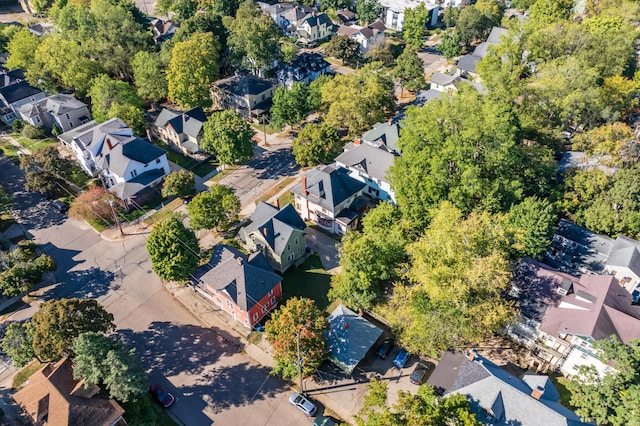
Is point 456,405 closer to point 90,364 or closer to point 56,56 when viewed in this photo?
point 90,364

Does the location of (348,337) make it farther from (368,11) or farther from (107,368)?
(368,11)

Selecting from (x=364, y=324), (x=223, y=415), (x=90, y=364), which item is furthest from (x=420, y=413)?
(x=90, y=364)

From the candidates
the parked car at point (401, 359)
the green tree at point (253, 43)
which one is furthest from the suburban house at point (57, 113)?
the parked car at point (401, 359)

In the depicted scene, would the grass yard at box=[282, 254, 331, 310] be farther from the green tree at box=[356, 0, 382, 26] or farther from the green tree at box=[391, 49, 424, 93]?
the green tree at box=[356, 0, 382, 26]

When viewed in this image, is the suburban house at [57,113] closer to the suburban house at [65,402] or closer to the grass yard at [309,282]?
the suburban house at [65,402]

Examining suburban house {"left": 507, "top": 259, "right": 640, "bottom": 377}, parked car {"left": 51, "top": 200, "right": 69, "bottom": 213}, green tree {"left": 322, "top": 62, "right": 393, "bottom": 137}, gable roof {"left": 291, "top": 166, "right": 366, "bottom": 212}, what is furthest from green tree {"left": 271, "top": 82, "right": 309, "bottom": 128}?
suburban house {"left": 507, "top": 259, "right": 640, "bottom": 377}

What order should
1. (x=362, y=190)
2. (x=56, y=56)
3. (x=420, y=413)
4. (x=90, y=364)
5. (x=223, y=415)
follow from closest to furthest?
1. (x=420, y=413)
2. (x=90, y=364)
3. (x=223, y=415)
4. (x=362, y=190)
5. (x=56, y=56)

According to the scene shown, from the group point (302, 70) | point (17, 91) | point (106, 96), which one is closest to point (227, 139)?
point (106, 96)
